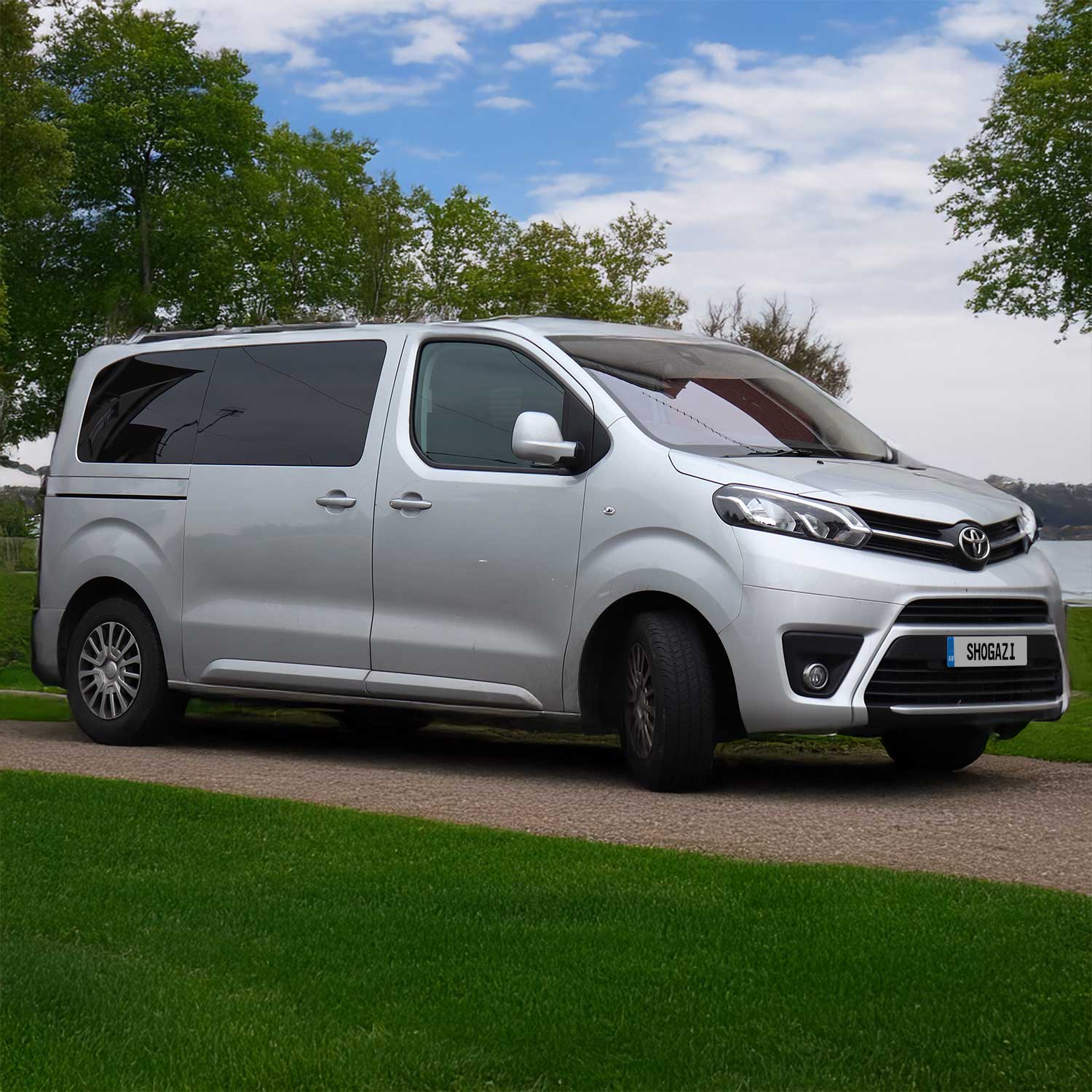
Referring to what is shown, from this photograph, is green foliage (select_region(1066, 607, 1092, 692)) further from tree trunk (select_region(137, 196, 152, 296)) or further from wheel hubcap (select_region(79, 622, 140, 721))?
tree trunk (select_region(137, 196, 152, 296))

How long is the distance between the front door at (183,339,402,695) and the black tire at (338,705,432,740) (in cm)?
169

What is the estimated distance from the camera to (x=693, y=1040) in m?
3.59

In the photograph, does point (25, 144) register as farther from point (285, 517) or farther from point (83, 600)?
point (285, 517)

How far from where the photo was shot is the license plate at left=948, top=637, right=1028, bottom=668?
678cm

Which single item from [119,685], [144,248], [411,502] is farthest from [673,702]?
[144,248]

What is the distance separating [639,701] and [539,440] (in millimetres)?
1270

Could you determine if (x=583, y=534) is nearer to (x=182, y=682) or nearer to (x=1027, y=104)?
(x=182, y=682)

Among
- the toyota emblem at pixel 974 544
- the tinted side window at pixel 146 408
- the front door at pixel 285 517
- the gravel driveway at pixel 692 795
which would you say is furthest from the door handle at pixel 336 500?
the toyota emblem at pixel 974 544

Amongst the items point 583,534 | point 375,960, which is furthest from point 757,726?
point 375,960

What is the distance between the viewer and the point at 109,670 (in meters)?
9.23

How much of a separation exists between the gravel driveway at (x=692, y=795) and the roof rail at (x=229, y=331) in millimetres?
2382

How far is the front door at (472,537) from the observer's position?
24.3ft

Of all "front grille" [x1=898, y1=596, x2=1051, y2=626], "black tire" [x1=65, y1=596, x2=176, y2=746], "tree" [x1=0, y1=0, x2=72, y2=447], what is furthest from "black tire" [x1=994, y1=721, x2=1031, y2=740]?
"tree" [x1=0, y1=0, x2=72, y2=447]

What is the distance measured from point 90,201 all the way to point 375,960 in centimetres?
4795
